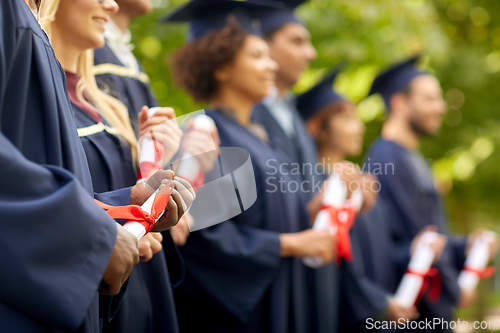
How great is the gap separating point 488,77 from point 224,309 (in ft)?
22.0

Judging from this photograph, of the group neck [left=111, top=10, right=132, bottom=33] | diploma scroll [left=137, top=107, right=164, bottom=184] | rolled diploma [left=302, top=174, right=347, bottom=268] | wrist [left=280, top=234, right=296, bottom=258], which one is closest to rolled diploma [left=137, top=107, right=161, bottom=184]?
diploma scroll [left=137, top=107, right=164, bottom=184]

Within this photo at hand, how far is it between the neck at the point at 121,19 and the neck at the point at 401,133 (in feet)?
9.72

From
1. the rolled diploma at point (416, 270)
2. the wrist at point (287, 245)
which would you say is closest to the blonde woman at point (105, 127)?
the wrist at point (287, 245)

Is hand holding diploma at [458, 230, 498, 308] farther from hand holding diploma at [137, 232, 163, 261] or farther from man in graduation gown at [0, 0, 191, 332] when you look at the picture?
man in graduation gown at [0, 0, 191, 332]

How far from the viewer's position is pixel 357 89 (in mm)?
7051

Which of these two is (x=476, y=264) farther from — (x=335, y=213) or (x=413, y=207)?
(x=335, y=213)

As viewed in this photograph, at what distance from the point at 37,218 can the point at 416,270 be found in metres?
3.17

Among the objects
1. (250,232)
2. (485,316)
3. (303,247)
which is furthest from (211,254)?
(485,316)

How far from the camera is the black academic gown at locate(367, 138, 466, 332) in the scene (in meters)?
4.13

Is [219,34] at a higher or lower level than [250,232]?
higher

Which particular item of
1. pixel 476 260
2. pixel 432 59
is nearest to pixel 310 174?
pixel 476 260

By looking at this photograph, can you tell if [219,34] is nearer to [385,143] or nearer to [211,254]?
[211,254]

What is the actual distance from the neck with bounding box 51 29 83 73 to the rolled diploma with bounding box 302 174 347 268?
1671 mm

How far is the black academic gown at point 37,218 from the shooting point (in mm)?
1059
